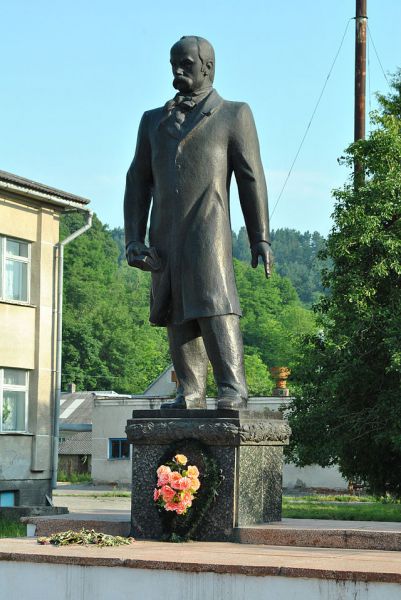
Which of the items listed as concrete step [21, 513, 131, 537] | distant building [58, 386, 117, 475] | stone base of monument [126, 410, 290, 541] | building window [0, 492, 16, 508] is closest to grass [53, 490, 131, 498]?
building window [0, 492, 16, 508]

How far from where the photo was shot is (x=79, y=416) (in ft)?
206

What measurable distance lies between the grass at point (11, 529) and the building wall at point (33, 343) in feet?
21.2

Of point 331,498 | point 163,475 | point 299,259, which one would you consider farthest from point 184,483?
point 299,259

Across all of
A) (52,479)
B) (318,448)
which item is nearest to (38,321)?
(52,479)

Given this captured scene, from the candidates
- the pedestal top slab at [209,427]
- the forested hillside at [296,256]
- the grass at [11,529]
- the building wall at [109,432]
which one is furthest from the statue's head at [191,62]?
the forested hillside at [296,256]

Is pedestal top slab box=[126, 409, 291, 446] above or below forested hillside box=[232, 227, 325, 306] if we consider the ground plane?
below

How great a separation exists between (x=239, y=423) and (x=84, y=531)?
1.24m

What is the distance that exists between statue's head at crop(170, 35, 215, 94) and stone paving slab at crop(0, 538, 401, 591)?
10.8 feet

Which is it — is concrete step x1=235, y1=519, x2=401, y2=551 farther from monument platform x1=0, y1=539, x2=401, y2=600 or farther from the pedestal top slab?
the pedestal top slab

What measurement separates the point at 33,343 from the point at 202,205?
19.1 m

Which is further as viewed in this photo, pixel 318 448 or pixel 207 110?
pixel 318 448

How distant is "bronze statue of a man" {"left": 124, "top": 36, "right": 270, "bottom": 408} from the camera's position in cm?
865

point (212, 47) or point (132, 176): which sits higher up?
point (212, 47)

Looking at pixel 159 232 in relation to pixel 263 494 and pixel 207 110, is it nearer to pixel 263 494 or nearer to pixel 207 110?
pixel 207 110
